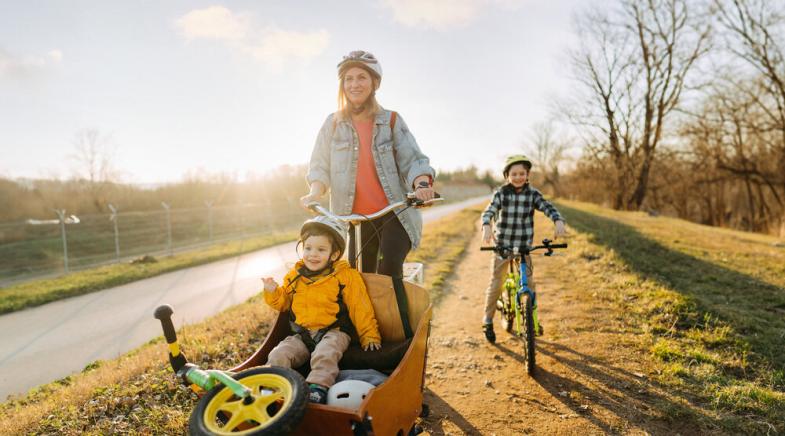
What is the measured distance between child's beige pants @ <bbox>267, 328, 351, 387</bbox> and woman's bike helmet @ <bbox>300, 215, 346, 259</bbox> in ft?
1.64

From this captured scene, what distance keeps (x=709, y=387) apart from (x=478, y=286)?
4.12 metres

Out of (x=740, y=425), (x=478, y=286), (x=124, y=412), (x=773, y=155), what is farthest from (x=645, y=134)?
(x=124, y=412)

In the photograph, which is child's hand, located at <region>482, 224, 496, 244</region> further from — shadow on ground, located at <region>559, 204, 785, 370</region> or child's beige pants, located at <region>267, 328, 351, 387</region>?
shadow on ground, located at <region>559, 204, 785, 370</region>

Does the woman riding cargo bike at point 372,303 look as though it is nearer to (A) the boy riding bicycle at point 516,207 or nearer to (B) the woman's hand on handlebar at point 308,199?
(B) the woman's hand on handlebar at point 308,199

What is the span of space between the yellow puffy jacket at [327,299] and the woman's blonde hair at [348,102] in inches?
42.9

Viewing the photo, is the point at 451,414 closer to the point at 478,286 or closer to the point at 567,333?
the point at 567,333

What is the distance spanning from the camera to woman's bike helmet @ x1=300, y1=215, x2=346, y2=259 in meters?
2.46

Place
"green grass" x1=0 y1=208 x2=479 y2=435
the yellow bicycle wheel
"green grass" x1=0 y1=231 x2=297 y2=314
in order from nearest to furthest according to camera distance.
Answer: the yellow bicycle wheel, "green grass" x1=0 y1=208 x2=479 y2=435, "green grass" x1=0 y1=231 x2=297 y2=314

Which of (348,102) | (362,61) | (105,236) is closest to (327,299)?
(348,102)

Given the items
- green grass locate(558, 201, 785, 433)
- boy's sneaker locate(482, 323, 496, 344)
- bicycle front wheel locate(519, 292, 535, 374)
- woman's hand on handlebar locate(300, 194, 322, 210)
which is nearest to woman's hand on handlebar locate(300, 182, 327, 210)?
woman's hand on handlebar locate(300, 194, 322, 210)

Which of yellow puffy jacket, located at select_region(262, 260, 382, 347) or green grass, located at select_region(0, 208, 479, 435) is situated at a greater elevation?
yellow puffy jacket, located at select_region(262, 260, 382, 347)

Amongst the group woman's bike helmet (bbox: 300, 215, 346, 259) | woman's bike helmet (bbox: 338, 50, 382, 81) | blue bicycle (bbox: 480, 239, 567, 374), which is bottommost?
blue bicycle (bbox: 480, 239, 567, 374)

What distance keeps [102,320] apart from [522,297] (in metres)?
6.07

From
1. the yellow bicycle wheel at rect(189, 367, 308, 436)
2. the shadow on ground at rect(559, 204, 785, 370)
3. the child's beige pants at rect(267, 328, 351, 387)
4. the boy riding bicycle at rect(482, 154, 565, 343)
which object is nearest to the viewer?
the yellow bicycle wheel at rect(189, 367, 308, 436)
